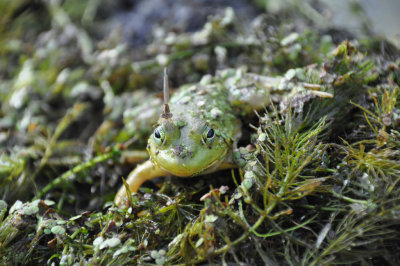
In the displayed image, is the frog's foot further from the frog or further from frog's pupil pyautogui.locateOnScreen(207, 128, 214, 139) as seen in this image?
frog's pupil pyautogui.locateOnScreen(207, 128, 214, 139)

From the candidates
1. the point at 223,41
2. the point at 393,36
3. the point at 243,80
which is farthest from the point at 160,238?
the point at 393,36

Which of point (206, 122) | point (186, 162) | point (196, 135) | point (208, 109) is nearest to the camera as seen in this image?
point (186, 162)

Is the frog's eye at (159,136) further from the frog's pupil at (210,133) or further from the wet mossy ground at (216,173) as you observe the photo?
the wet mossy ground at (216,173)

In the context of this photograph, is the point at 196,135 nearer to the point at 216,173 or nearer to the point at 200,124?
the point at 200,124

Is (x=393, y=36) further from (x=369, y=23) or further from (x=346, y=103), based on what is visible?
(x=346, y=103)

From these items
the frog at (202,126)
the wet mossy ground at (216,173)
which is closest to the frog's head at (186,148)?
the frog at (202,126)

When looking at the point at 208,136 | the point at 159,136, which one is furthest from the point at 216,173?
the point at 159,136
